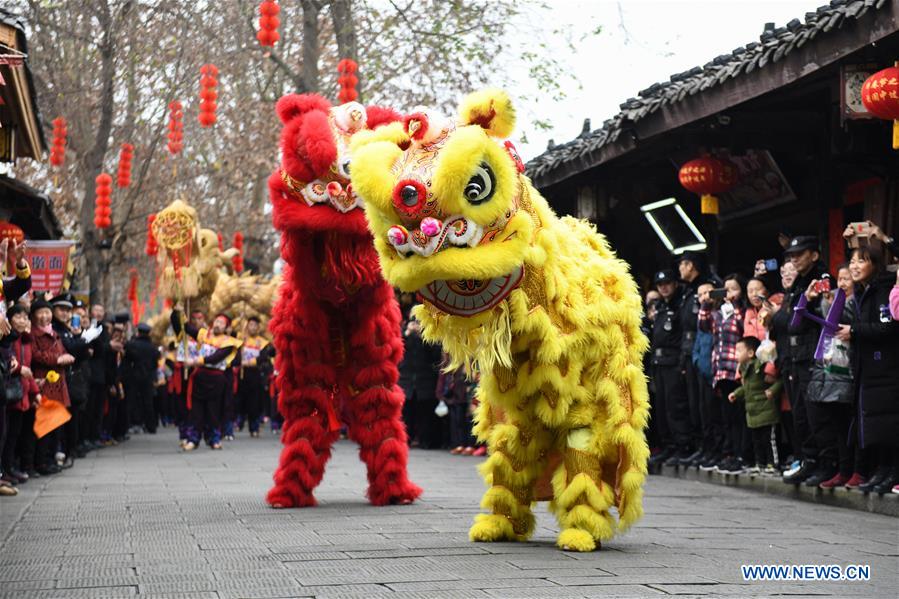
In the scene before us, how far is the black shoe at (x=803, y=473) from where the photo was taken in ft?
35.0

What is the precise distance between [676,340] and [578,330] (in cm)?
642

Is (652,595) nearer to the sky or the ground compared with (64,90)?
nearer to the ground

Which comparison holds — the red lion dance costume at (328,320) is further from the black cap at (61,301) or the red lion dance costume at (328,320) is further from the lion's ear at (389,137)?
the black cap at (61,301)

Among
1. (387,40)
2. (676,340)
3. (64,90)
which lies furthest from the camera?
(64,90)

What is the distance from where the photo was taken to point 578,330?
6.89 meters

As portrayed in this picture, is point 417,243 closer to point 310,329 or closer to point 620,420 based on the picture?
point 620,420

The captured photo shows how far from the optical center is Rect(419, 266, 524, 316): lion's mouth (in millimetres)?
Result: 6582

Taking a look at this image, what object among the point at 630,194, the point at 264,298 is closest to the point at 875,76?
the point at 630,194

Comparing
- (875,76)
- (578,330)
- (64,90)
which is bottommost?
(578,330)

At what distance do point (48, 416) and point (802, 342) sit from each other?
22.7ft

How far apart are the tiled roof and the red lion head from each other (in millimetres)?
3400

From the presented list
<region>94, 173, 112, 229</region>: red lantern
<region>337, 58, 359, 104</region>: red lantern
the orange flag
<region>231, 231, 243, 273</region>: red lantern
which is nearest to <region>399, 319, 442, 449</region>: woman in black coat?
<region>337, 58, 359, 104</region>: red lantern

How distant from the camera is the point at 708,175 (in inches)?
533

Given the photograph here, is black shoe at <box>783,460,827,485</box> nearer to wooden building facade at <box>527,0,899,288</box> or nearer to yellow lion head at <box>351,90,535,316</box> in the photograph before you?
wooden building facade at <box>527,0,899,288</box>
